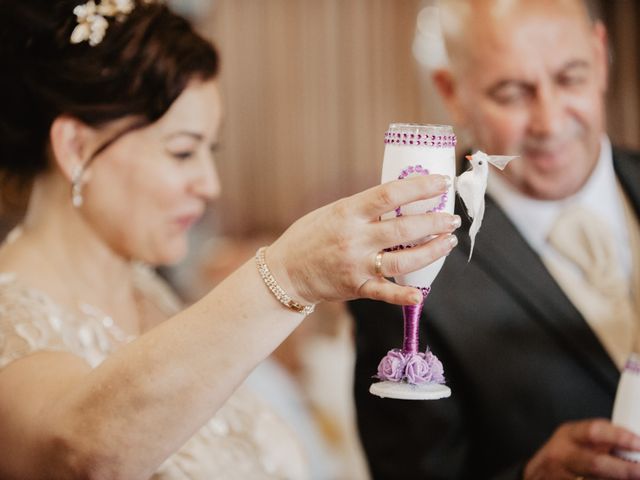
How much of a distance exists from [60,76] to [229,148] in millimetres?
3772

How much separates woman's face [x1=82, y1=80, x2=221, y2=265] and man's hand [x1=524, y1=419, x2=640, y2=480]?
0.89 metres

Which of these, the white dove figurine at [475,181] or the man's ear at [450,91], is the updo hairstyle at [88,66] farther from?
the white dove figurine at [475,181]

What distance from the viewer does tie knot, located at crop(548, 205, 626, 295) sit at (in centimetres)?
175

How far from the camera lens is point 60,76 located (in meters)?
1.71

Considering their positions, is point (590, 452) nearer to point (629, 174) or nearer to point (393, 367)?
point (393, 367)

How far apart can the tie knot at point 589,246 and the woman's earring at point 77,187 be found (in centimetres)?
99

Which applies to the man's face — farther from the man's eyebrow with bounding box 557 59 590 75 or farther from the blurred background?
the blurred background

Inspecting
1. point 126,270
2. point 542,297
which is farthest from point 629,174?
point 126,270

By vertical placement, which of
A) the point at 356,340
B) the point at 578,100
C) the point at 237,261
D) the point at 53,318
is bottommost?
the point at 237,261

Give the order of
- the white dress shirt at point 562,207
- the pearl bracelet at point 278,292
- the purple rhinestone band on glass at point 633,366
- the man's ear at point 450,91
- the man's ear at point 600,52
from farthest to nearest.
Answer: the man's ear at point 450,91 → the man's ear at point 600,52 → the white dress shirt at point 562,207 → the purple rhinestone band on glass at point 633,366 → the pearl bracelet at point 278,292

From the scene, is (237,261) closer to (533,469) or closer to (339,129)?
(339,129)

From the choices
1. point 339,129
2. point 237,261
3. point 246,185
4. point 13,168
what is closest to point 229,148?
point 246,185

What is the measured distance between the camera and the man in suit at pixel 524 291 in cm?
173

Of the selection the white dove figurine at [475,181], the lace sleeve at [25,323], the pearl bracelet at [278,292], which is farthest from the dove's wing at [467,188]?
the lace sleeve at [25,323]
